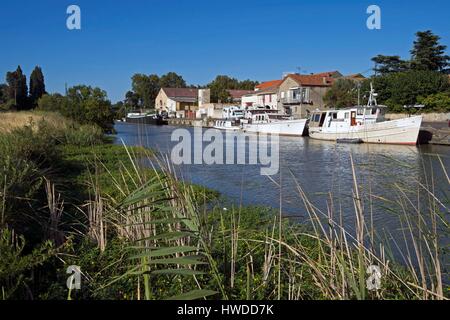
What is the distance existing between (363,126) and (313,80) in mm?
31541

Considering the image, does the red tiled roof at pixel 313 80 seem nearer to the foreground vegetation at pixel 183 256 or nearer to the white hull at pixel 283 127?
the white hull at pixel 283 127

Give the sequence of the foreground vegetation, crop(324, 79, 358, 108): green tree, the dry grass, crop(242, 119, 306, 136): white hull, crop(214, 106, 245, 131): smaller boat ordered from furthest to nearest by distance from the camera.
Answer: crop(214, 106, 245, 131): smaller boat < crop(324, 79, 358, 108): green tree < crop(242, 119, 306, 136): white hull < the dry grass < the foreground vegetation

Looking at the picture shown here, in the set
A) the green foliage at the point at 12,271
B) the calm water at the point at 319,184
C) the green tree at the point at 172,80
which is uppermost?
the green tree at the point at 172,80

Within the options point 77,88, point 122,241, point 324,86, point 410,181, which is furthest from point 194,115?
point 122,241

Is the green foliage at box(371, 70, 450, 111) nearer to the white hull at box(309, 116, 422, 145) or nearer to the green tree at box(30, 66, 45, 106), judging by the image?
the white hull at box(309, 116, 422, 145)

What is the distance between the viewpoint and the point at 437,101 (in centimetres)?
3688

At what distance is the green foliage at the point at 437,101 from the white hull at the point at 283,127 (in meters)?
11.3

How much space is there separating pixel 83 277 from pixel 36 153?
703 centimetres

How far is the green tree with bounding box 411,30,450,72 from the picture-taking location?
46597 millimetres

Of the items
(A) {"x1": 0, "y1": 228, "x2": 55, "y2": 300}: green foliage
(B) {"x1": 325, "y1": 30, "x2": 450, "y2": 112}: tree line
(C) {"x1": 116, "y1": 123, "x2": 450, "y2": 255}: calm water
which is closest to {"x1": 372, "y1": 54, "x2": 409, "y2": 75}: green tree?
(B) {"x1": 325, "y1": 30, "x2": 450, "y2": 112}: tree line

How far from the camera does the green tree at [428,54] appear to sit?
4660cm

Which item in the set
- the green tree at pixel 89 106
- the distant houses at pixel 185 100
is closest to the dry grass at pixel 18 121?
the green tree at pixel 89 106

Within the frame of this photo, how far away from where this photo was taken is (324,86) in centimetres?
5794
